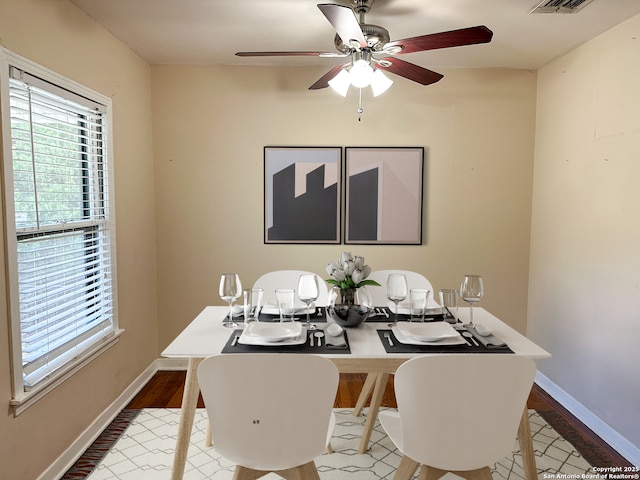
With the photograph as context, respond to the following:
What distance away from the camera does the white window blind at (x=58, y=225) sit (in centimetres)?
198

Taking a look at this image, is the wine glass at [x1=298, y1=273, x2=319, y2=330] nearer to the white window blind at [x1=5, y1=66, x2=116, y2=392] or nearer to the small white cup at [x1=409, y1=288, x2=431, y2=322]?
the small white cup at [x1=409, y1=288, x2=431, y2=322]

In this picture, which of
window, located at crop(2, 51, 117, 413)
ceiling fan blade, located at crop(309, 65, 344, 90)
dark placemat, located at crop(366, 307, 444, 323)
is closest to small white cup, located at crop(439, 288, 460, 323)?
dark placemat, located at crop(366, 307, 444, 323)

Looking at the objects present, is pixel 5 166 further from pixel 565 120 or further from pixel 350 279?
pixel 565 120

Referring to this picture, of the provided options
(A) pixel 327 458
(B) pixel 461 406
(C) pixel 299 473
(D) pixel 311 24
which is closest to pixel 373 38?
(D) pixel 311 24

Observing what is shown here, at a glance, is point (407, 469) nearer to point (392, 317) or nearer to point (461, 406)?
point (461, 406)

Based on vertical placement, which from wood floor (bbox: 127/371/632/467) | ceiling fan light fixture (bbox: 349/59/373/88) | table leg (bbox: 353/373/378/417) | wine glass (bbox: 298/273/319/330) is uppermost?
ceiling fan light fixture (bbox: 349/59/373/88)

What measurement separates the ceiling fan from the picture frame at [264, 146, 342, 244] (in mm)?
858

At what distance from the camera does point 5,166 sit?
1842mm

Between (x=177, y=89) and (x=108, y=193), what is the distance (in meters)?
1.11

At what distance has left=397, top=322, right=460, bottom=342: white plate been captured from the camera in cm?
191

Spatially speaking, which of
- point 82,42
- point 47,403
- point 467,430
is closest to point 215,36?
point 82,42

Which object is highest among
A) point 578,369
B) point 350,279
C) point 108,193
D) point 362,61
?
point 362,61

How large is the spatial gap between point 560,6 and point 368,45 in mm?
1036

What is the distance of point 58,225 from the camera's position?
7.36ft
